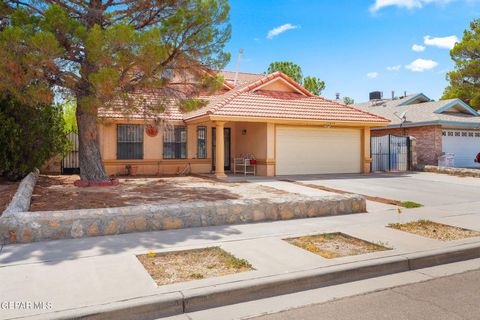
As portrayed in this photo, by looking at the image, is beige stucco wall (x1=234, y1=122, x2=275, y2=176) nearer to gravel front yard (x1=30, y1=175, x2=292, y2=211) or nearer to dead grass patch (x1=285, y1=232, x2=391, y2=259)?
gravel front yard (x1=30, y1=175, x2=292, y2=211)

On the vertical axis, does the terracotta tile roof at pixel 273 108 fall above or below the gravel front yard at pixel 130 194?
above

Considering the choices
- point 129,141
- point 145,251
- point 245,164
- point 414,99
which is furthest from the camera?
point 414,99

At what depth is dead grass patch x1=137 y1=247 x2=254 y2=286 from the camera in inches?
191

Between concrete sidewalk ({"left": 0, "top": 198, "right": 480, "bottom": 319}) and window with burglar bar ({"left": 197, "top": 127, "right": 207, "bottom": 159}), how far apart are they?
11100mm

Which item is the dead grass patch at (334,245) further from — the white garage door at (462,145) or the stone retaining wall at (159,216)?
the white garage door at (462,145)

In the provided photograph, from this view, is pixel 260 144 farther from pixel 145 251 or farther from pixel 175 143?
pixel 145 251

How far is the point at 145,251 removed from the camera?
5867 mm

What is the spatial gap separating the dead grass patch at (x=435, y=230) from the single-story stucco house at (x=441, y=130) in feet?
55.3

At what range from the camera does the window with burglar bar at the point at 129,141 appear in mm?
17406

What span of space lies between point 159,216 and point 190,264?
212 centimetres

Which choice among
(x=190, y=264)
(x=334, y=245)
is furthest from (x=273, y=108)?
(x=190, y=264)

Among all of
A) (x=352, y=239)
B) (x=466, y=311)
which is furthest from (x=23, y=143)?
(x=466, y=311)

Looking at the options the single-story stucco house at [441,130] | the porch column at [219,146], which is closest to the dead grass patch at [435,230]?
the porch column at [219,146]

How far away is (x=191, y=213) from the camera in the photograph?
7.56 meters
